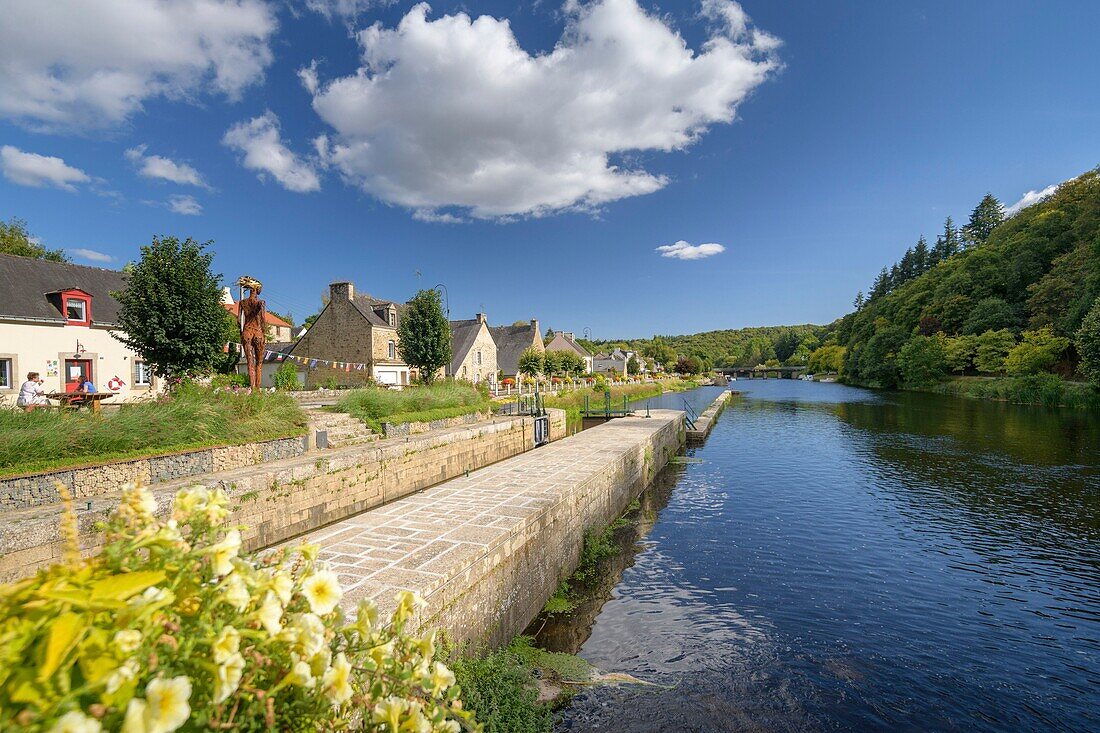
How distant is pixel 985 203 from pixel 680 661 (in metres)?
106

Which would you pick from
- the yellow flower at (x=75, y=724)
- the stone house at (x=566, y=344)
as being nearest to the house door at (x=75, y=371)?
the yellow flower at (x=75, y=724)

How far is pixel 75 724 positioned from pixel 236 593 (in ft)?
1.28

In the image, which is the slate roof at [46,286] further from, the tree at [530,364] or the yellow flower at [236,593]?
the tree at [530,364]

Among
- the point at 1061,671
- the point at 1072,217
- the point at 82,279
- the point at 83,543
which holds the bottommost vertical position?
the point at 1061,671

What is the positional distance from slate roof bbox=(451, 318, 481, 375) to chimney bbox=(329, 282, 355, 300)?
25.2 ft

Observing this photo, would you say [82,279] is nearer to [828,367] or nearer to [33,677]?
[33,677]

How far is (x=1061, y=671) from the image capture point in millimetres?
5941

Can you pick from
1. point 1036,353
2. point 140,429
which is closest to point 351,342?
point 140,429

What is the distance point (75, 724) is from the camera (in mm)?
943

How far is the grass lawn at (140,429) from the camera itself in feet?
21.5

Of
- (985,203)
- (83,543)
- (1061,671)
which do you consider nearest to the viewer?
(83,543)

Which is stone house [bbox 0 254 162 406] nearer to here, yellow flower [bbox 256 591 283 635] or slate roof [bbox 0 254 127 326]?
slate roof [bbox 0 254 127 326]

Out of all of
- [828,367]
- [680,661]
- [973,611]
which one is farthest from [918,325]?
[680,661]

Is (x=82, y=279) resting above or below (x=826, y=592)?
above
